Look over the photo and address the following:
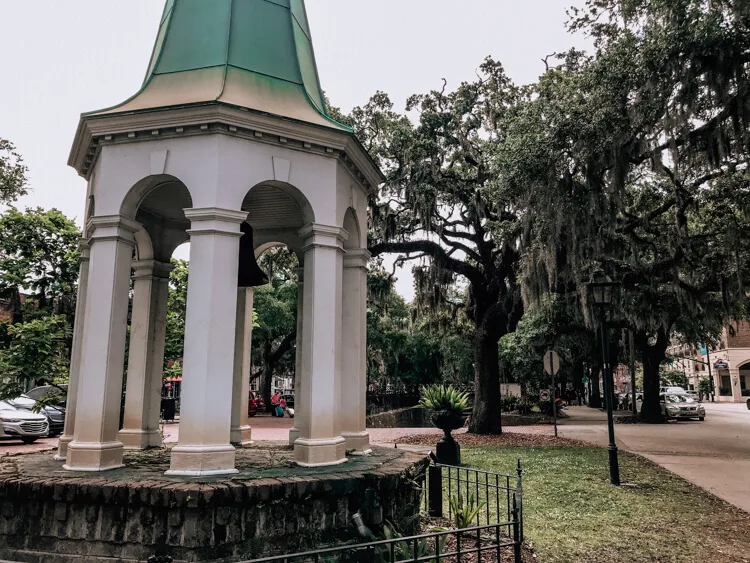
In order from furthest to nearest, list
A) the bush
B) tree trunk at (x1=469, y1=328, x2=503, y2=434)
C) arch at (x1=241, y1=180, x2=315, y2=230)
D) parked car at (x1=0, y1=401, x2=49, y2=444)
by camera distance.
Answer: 1. the bush
2. tree trunk at (x1=469, y1=328, x2=503, y2=434)
3. parked car at (x1=0, y1=401, x2=49, y2=444)
4. arch at (x1=241, y1=180, x2=315, y2=230)

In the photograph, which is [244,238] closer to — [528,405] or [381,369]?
[528,405]

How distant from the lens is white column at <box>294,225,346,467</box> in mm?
5965

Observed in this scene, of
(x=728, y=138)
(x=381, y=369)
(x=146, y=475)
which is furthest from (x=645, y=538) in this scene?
(x=381, y=369)

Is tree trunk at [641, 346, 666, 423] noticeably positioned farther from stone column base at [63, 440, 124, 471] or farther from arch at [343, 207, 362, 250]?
stone column base at [63, 440, 124, 471]

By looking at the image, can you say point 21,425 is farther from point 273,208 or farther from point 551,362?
point 551,362

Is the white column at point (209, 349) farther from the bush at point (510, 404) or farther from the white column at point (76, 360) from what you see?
the bush at point (510, 404)

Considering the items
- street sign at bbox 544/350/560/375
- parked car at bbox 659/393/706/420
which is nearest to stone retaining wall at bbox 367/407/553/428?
street sign at bbox 544/350/560/375

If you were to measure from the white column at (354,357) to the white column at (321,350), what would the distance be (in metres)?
0.77

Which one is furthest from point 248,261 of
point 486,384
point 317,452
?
point 486,384

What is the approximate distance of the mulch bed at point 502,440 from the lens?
16172mm

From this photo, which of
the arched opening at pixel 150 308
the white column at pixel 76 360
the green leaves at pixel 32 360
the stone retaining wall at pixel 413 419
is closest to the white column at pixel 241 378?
the arched opening at pixel 150 308

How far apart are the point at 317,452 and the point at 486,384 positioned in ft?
43.5

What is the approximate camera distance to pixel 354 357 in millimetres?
7211

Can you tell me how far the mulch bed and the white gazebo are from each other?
9.53m
